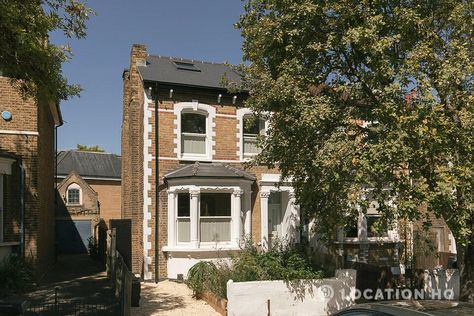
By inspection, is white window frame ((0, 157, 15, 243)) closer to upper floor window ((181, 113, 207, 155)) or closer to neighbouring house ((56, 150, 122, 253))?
upper floor window ((181, 113, 207, 155))

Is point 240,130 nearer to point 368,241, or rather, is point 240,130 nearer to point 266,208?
point 266,208

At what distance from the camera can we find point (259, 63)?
11.4 metres

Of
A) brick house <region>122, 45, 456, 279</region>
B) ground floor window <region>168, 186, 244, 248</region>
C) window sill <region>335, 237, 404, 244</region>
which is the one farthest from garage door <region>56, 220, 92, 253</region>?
window sill <region>335, 237, 404, 244</region>

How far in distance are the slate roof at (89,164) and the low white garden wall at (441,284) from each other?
3383 cm

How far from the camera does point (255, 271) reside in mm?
11312

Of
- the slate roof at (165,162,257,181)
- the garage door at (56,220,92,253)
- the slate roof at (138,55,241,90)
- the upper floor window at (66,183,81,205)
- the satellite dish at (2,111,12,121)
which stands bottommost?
the garage door at (56,220,92,253)

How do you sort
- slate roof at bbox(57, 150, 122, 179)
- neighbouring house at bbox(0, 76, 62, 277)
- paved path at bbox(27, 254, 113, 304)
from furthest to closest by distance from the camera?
slate roof at bbox(57, 150, 122, 179), neighbouring house at bbox(0, 76, 62, 277), paved path at bbox(27, 254, 113, 304)

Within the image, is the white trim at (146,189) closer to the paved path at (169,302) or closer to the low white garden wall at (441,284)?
the paved path at (169,302)

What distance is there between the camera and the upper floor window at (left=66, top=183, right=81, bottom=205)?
116ft

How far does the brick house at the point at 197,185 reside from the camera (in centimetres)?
1641

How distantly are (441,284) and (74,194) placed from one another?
29895mm

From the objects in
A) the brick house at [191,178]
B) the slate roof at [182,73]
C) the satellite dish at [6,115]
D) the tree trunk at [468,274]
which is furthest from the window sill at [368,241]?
the satellite dish at [6,115]

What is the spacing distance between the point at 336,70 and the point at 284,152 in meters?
2.37

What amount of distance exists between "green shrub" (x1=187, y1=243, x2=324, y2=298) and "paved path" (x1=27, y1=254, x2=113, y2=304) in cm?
266
